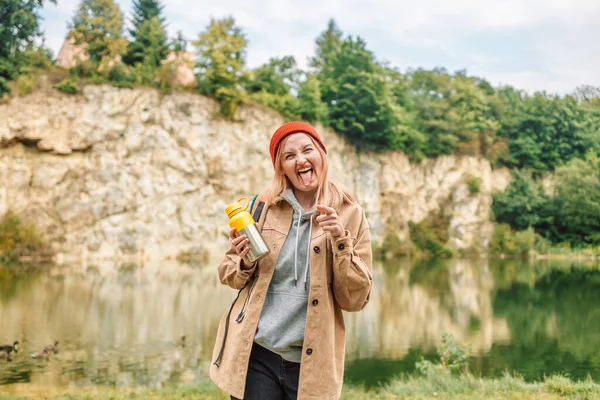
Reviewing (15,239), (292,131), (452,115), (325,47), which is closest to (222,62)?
(15,239)

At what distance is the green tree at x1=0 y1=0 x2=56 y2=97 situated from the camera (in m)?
24.8

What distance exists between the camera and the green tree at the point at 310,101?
36.7 metres

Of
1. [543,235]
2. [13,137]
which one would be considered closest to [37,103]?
[13,137]

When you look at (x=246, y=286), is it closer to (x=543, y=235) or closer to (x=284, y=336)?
(x=284, y=336)

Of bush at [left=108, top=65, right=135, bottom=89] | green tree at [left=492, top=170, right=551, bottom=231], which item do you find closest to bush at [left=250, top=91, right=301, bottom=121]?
bush at [left=108, top=65, right=135, bottom=89]

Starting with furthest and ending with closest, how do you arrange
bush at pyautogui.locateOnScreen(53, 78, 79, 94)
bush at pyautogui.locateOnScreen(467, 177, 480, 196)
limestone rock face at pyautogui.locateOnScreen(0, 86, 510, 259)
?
bush at pyautogui.locateOnScreen(467, 177, 480, 196) → bush at pyautogui.locateOnScreen(53, 78, 79, 94) → limestone rock face at pyautogui.locateOnScreen(0, 86, 510, 259)

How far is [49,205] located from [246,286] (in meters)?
27.7

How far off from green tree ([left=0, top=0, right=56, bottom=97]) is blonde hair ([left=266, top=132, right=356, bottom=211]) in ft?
83.6

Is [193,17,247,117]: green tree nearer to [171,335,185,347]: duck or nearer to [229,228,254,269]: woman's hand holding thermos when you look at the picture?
[171,335,185,347]: duck

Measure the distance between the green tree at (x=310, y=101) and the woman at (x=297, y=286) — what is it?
113ft

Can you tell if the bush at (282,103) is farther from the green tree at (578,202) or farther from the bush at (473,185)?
the green tree at (578,202)

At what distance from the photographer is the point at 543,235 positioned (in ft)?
144

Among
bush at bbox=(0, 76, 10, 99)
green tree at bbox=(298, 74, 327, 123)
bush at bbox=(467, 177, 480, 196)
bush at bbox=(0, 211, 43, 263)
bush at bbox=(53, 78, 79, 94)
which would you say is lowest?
bush at bbox=(0, 211, 43, 263)

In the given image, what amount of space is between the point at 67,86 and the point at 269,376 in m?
29.5
